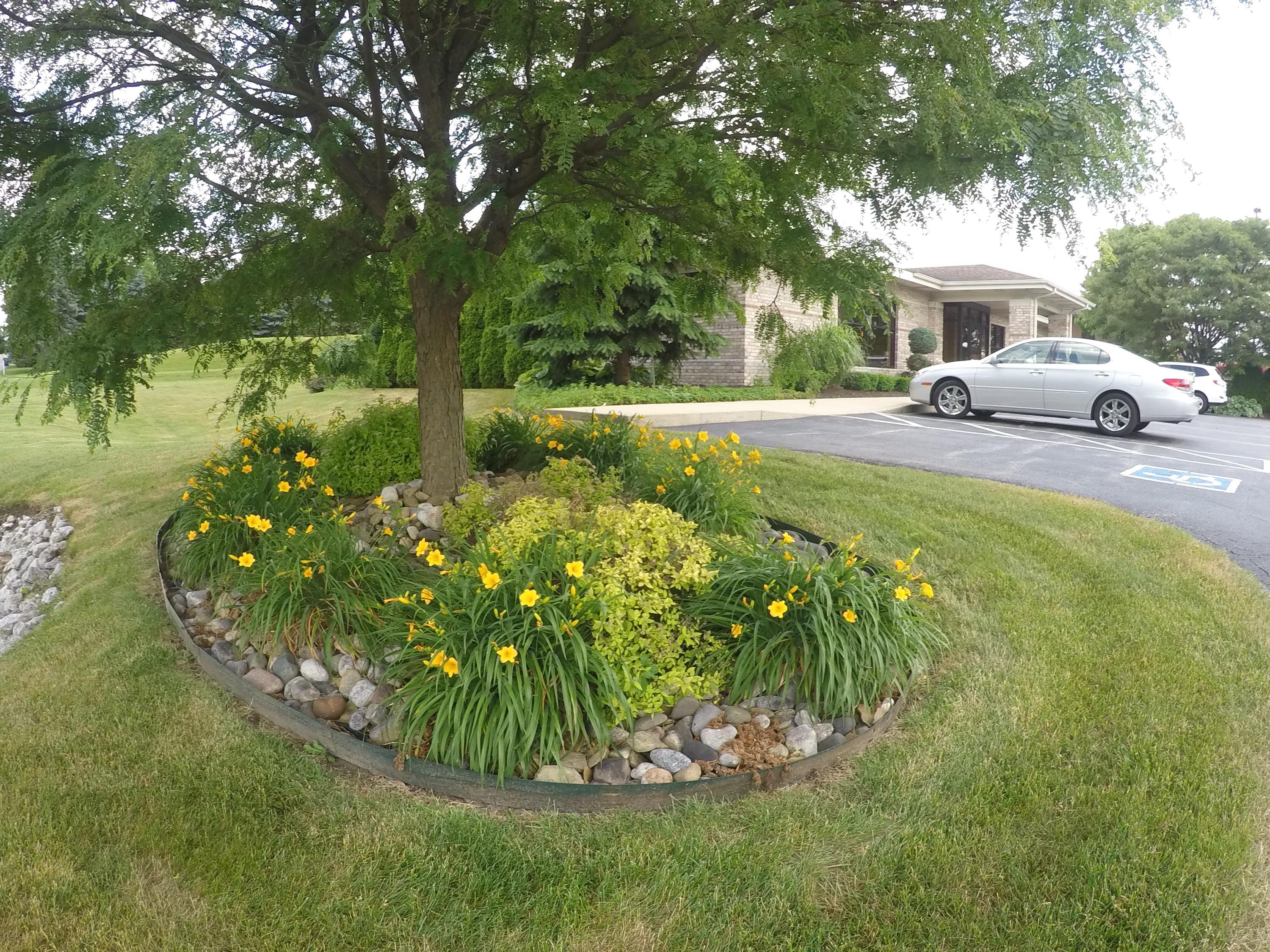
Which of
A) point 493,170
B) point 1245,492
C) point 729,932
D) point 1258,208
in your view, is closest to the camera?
point 729,932

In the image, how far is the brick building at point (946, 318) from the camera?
60.4 feet

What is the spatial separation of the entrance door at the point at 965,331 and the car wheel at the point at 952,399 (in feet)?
53.2

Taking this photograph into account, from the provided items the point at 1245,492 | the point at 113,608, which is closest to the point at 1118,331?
the point at 1245,492

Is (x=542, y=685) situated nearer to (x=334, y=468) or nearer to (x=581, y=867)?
(x=581, y=867)

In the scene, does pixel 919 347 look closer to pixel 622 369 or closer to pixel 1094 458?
pixel 622 369

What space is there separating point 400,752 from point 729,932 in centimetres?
145

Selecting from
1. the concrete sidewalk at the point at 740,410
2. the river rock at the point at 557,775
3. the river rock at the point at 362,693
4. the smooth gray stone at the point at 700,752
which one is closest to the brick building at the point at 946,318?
the concrete sidewalk at the point at 740,410

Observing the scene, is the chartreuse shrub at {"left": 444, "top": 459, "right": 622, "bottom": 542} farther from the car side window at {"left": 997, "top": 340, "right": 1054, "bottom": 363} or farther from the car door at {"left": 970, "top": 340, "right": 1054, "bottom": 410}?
the car side window at {"left": 997, "top": 340, "right": 1054, "bottom": 363}

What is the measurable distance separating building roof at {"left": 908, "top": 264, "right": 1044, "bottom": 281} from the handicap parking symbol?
15.5 metres

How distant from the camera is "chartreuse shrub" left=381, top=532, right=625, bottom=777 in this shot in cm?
330

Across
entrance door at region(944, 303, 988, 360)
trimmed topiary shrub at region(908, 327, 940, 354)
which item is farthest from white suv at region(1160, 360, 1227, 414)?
entrance door at region(944, 303, 988, 360)

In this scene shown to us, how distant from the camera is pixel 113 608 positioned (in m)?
5.37

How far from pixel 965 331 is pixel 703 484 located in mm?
27602

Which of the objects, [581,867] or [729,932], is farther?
[581,867]
